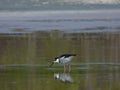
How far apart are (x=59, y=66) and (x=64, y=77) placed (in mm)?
3023

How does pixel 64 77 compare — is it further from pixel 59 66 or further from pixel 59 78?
pixel 59 66

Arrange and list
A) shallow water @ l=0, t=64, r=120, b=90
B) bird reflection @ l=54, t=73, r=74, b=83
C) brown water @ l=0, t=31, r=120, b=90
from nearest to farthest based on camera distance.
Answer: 1. shallow water @ l=0, t=64, r=120, b=90
2. brown water @ l=0, t=31, r=120, b=90
3. bird reflection @ l=54, t=73, r=74, b=83

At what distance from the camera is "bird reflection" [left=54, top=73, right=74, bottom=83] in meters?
16.6

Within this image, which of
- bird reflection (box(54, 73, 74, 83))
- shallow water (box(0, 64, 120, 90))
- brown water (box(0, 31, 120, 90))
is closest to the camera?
shallow water (box(0, 64, 120, 90))

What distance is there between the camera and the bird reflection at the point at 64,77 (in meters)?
16.6

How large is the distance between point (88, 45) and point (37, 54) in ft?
9.00

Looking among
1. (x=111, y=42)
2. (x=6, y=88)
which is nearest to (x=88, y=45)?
(x=111, y=42)

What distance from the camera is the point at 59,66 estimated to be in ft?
66.0

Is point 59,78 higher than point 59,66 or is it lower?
higher

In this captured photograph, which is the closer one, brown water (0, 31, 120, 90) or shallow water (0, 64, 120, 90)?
shallow water (0, 64, 120, 90)

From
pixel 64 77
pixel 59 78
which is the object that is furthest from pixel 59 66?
pixel 59 78

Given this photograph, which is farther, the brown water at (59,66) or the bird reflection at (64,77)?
the bird reflection at (64,77)

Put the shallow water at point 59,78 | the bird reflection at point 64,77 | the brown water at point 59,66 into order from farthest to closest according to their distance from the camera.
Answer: the bird reflection at point 64,77
the brown water at point 59,66
the shallow water at point 59,78

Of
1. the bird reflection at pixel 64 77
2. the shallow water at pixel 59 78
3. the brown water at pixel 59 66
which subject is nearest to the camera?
the shallow water at pixel 59 78
